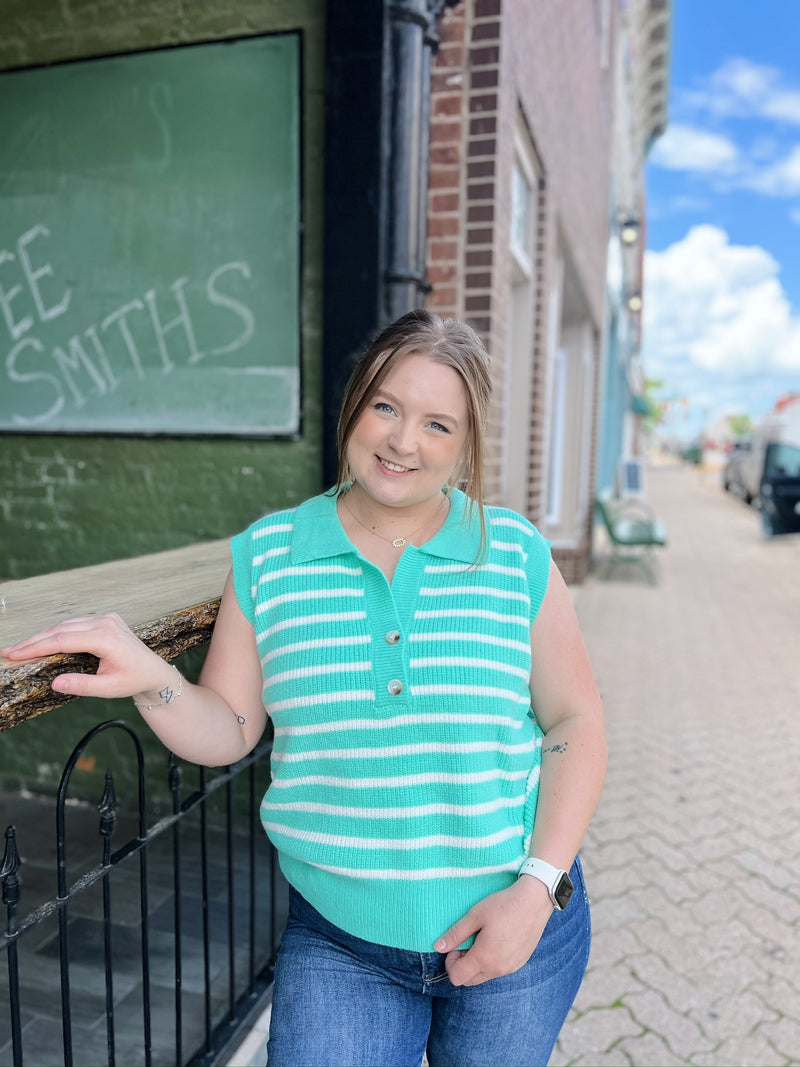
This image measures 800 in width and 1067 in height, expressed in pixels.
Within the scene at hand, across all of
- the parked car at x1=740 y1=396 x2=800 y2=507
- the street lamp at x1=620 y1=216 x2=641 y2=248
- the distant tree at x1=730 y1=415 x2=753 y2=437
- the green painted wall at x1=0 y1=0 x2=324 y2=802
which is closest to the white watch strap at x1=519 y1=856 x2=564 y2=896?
the green painted wall at x1=0 y1=0 x2=324 y2=802

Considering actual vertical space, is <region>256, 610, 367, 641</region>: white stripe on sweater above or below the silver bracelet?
above

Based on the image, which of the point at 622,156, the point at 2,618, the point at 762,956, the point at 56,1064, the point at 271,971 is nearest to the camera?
the point at 2,618

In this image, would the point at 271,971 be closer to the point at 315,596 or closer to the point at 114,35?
the point at 315,596

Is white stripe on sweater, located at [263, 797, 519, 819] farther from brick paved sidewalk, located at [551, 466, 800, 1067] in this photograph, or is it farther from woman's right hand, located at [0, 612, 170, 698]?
brick paved sidewalk, located at [551, 466, 800, 1067]

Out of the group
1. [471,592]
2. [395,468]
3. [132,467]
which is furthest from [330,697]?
[132,467]

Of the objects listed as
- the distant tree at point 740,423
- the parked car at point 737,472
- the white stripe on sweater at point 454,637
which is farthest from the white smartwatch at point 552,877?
the distant tree at point 740,423

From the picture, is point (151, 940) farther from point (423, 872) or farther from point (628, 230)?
point (628, 230)

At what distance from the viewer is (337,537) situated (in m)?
1.38

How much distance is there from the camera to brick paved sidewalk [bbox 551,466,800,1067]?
2.57m

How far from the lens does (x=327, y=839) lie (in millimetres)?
1334

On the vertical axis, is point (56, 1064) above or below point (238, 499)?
below

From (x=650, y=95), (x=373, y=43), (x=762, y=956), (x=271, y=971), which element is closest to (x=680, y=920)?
(x=762, y=956)

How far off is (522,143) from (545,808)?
13.5 ft

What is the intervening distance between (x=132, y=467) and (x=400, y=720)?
2810 mm
